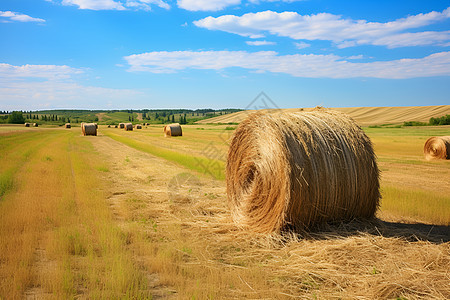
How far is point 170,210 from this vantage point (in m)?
7.96

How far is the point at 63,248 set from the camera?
17.6 feet

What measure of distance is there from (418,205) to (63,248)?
7441 mm

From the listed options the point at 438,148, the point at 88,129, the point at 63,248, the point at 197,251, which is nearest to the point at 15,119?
the point at 88,129

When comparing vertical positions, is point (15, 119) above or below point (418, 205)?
above

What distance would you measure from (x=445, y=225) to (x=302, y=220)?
305 centimetres

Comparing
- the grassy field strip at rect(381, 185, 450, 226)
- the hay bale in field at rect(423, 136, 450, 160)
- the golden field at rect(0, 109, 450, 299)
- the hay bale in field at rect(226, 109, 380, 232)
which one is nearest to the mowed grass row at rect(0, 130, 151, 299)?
the golden field at rect(0, 109, 450, 299)

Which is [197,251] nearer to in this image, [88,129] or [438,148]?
[438,148]

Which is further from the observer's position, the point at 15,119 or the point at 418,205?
the point at 15,119

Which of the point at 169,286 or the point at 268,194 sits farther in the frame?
the point at 268,194

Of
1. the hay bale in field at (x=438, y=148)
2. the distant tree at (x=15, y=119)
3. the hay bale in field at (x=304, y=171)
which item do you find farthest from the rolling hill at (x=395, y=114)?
the distant tree at (x=15, y=119)

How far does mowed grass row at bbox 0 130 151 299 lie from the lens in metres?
4.14

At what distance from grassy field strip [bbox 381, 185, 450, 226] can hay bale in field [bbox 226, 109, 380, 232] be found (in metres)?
1.53

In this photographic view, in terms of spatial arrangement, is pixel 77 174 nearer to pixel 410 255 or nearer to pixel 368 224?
pixel 368 224

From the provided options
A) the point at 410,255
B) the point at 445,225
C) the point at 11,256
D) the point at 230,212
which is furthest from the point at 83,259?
the point at 445,225
